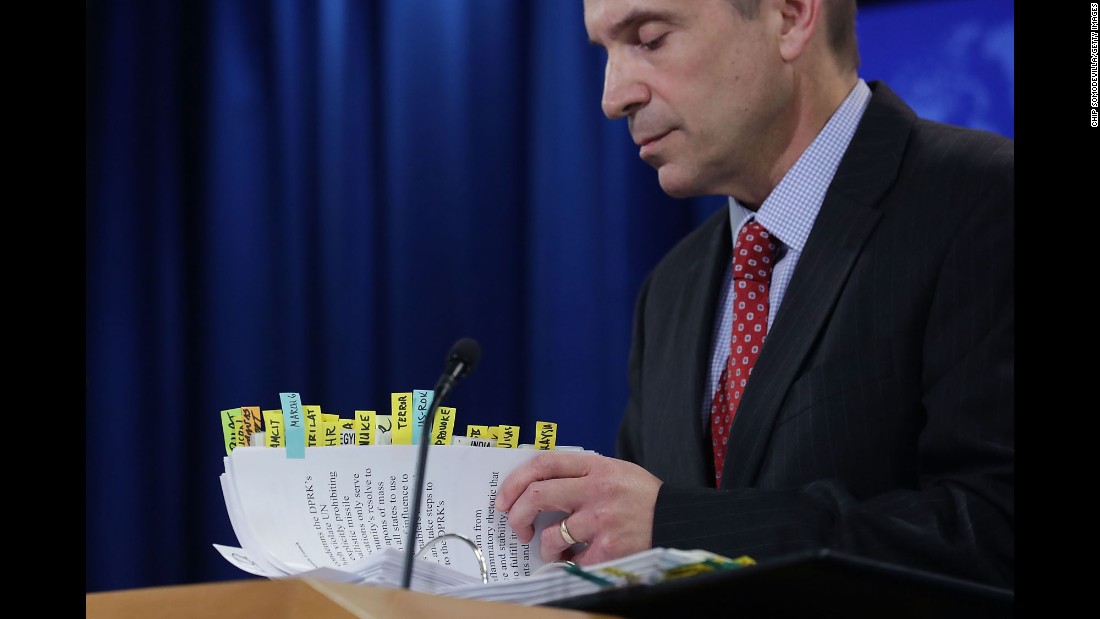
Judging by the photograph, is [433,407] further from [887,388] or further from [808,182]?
[808,182]

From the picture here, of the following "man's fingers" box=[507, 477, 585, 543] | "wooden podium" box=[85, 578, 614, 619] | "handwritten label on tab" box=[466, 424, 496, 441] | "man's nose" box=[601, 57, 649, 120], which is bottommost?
"man's fingers" box=[507, 477, 585, 543]

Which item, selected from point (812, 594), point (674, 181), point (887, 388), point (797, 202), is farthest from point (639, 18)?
point (812, 594)

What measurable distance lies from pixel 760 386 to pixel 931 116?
3.96ft

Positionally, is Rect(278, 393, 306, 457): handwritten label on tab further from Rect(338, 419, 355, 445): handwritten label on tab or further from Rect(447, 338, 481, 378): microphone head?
Rect(447, 338, 481, 378): microphone head

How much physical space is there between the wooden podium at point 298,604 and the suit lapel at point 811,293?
802 millimetres

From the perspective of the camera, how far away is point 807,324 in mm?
1341

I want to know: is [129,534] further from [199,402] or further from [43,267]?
[43,267]

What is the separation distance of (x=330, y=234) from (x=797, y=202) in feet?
4.74

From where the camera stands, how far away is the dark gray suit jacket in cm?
111

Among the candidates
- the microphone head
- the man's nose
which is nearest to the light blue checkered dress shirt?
the man's nose

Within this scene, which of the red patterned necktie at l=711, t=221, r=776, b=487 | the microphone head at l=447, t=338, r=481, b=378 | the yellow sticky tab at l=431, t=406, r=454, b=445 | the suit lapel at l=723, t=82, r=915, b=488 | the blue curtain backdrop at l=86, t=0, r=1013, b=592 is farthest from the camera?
the blue curtain backdrop at l=86, t=0, r=1013, b=592

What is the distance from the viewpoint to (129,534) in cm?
257

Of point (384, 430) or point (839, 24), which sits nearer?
point (384, 430)

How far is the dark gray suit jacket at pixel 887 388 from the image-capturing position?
3.64ft
